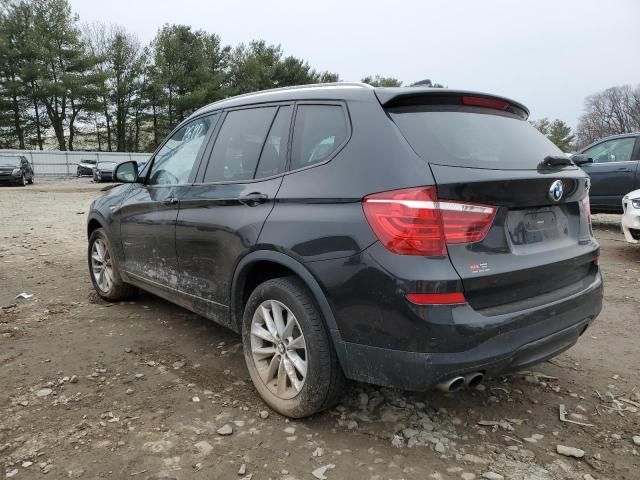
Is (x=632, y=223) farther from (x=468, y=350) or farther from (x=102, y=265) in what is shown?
(x=102, y=265)

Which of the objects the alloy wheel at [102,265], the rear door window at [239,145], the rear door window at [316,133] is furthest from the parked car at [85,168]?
the rear door window at [316,133]

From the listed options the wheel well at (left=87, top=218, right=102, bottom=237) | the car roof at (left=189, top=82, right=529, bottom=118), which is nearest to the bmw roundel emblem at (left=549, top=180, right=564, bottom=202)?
the car roof at (left=189, top=82, right=529, bottom=118)

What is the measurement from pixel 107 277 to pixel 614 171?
8534 mm

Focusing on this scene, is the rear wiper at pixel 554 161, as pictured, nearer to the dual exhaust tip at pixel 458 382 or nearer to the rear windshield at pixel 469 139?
the rear windshield at pixel 469 139

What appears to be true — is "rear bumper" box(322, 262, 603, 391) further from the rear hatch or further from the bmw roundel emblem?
the bmw roundel emblem

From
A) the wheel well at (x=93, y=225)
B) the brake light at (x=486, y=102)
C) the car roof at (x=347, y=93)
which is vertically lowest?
the wheel well at (x=93, y=225)

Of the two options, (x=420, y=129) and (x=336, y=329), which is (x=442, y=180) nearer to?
(x=420, y=129)

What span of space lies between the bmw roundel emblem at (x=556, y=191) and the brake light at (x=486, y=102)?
1.93 feet

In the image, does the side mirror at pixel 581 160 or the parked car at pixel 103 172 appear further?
the parked car at pixel 103 172

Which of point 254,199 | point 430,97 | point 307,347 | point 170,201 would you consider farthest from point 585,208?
point 170,201

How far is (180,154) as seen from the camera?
387 cm

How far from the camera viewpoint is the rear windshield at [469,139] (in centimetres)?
234

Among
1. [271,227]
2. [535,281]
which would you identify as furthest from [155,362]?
[535,281]

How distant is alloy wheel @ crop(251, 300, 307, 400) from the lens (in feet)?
8.64
